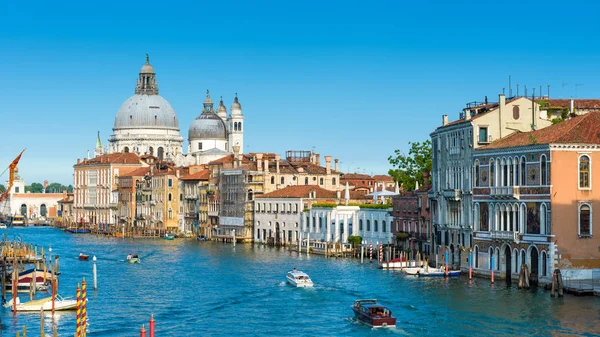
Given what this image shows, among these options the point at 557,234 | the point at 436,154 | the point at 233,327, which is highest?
the point at 436,154

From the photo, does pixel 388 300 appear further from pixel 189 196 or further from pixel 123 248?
pixel 189 196

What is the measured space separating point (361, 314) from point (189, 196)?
62.9 metres

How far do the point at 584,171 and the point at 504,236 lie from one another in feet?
14.0

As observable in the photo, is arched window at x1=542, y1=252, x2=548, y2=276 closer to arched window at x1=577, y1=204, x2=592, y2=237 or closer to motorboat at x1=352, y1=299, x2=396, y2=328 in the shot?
arched window at x1=577, y1=204, x2=592, y2=237

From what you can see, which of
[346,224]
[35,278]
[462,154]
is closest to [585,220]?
[462,154]

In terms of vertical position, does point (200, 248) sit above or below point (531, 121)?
below

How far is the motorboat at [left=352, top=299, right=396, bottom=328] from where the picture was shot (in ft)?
113

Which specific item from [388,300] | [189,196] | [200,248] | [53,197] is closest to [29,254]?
[200,248]

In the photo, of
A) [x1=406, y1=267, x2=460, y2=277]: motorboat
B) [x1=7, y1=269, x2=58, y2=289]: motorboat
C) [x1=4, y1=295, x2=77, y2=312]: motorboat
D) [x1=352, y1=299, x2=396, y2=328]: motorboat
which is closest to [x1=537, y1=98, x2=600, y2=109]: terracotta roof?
[x1=406, y1=267, x2=460, y2=277]: motorboat

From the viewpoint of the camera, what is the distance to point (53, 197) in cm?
16362

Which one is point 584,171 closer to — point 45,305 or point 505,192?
point 505,192

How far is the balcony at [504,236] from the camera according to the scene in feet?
142

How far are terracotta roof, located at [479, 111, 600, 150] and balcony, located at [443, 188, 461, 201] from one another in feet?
14.0

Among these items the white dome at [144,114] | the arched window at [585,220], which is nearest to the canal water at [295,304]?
the arched window at [585,220]
